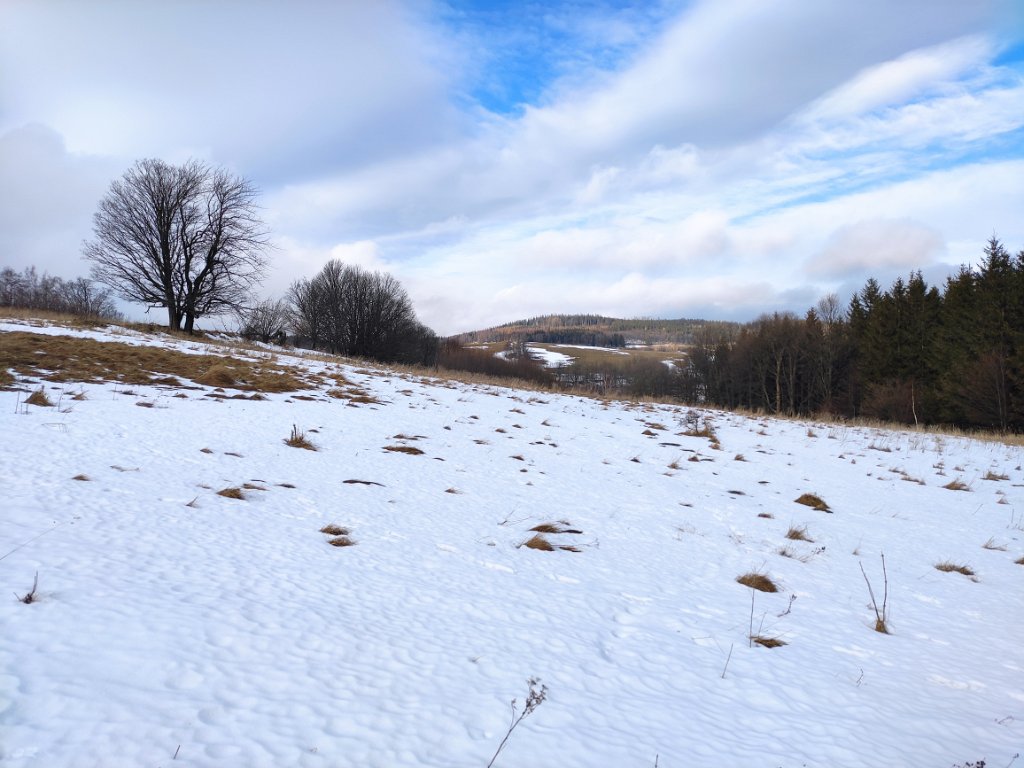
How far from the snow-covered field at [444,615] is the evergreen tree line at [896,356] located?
17440 mm

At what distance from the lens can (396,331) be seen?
48.2 metres

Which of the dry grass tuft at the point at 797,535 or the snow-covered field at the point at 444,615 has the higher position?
the snow-covered field at the point at 444,615

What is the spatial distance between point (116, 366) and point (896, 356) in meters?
50.6

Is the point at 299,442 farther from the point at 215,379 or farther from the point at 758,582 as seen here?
the point at 758,582

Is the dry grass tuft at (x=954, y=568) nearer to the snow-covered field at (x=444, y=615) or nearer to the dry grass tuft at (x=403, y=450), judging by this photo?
the snow-covered field at (x=444, y=615)

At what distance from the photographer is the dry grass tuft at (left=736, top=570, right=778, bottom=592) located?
402 centimetres

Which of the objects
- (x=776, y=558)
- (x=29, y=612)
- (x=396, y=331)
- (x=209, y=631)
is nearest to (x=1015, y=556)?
(x=776, y=558)

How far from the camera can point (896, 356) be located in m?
41.5

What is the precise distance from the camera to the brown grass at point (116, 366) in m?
8.48

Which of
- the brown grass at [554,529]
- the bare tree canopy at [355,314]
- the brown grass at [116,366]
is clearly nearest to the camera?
the brown grass at [554,529]

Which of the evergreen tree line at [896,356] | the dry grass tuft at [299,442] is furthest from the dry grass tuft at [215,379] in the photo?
the evergreen tree line at [896,356]

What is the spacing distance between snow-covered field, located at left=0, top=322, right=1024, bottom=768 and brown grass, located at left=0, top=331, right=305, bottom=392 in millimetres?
2158

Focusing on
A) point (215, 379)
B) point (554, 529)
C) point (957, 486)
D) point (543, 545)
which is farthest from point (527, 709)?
point (957, 486)

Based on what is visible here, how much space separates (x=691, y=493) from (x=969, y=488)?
18.9 feet
